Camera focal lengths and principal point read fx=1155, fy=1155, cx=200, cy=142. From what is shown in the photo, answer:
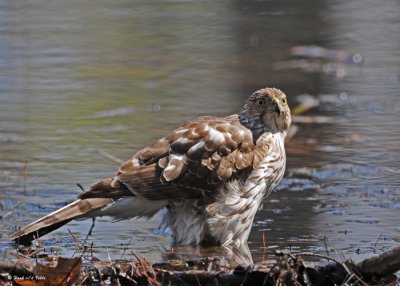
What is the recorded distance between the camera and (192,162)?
8.09 metres

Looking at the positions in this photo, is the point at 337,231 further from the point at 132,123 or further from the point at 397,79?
the point at 397,79

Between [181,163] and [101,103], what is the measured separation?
515cm

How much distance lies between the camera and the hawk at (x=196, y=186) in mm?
7980

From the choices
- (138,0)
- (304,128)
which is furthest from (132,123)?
(138,0)

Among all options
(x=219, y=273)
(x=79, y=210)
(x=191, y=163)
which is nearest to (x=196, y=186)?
(x=191, y=163)

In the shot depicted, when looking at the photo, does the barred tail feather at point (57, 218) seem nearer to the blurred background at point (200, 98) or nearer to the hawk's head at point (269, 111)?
the blurred background at point (200, 98)

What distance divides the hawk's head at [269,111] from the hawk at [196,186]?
10.9 inches

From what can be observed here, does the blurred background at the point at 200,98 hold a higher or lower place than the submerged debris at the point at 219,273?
lower

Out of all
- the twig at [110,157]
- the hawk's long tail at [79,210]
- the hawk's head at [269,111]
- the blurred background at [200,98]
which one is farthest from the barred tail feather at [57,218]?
the twig at [110,157]

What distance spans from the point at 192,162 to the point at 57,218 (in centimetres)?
104

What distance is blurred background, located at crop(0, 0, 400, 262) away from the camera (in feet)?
27.8

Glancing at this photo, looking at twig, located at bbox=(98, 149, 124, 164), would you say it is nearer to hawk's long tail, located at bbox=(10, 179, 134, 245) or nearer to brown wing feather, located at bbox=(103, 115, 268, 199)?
brown wing feather, located at bbox=(103, 115, 268, 199)

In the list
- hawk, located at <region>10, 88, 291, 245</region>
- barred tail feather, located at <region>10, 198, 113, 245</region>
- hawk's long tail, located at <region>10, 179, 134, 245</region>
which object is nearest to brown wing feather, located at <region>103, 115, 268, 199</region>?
hawk, located at <region>10, 88, 291, 245</region>

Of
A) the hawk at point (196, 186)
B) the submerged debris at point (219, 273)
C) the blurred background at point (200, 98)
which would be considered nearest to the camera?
the submerged debris at point (219, 273)
